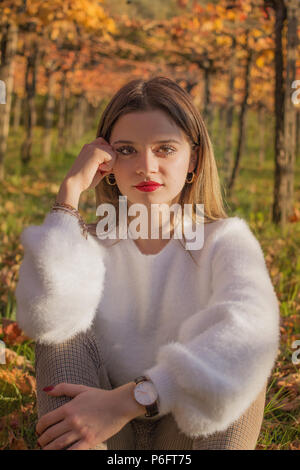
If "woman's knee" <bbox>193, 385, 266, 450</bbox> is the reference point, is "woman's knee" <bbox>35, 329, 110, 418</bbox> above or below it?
above

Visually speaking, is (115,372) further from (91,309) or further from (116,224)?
(116,224)

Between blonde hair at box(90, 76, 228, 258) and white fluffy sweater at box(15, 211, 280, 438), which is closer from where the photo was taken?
white fluffy sweater at box(15, 211, 280, 438)

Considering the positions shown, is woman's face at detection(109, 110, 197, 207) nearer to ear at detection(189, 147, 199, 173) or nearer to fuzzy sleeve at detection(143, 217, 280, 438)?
ear at detection(189, 147, 199, 173)

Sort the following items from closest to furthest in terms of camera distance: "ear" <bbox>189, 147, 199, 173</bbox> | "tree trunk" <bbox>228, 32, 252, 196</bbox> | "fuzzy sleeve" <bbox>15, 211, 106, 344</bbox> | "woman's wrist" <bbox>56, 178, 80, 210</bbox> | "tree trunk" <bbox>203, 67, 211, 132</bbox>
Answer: "fuzzy sleeve" <bbox>15, 211, 106, 344</bbox>
"woman's wrist" <bbox>56, 178, 80, 210</bbox>
"ear" <bbox>189, 147, 199, 173</bbox>
"tree trunk" <bbox>228, 32, 252, 196</bbox>
"tree trunk" <bbox>203, 67, 211, 132</bbox>

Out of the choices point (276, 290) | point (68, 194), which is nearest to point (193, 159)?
point (68, 194)

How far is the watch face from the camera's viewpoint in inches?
52.1

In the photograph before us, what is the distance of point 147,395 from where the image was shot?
1.33m

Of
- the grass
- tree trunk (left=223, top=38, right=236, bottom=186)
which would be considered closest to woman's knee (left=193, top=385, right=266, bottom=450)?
the grass

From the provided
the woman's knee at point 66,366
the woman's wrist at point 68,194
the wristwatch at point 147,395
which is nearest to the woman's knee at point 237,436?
the wristwatch at point 147,395

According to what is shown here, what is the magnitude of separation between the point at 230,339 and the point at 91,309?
51 cm

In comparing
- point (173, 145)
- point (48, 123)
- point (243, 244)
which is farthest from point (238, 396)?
point (48, 123)

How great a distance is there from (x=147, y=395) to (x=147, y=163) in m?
0.74

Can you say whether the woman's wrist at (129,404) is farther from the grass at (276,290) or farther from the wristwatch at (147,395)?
the grass at (276,290)

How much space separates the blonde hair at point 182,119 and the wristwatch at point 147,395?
0.70m
